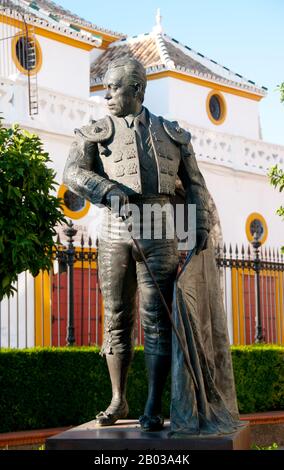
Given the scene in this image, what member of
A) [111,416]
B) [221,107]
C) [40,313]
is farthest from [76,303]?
[111,416]

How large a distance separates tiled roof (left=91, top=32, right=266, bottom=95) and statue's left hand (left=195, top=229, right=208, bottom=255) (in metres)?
18.0

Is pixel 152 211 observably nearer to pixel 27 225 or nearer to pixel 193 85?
pixel 27 225

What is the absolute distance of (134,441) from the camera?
5.77 m

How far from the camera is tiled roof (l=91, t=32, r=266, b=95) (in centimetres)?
2442

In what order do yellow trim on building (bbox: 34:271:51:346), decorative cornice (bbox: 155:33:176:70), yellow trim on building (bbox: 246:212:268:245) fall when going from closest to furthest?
1. yellow trim on building (bbox: 34:271:51:346)
2. yellow trim on building (bbox: 246:212:268:245)
3. decorative cornice (bbox: 155:33:176:70)

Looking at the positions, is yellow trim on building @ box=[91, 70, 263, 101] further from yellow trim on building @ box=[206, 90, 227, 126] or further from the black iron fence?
the black iron fence

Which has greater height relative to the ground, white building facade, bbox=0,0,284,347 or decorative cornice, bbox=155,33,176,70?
decorative cornice, bbox=155,33,176,70

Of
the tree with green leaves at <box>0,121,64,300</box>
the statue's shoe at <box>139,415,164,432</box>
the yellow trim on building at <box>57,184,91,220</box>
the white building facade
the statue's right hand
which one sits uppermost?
the white building facade

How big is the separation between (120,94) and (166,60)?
18189 mm

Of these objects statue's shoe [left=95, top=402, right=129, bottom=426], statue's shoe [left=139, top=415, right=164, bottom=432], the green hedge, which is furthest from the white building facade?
statue's shoe [left=139, top=415, right=164, bottom=432]

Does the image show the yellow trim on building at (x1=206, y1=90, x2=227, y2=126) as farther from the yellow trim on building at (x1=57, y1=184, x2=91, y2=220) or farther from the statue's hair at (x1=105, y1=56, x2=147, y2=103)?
the statue's hair at (x1=105, y1=56, x2=147, y2=103)

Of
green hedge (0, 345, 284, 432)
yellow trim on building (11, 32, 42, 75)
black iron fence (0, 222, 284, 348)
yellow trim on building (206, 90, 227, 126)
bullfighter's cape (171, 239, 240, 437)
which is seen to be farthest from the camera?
yellow trim on building (206, 90, 227, 126)

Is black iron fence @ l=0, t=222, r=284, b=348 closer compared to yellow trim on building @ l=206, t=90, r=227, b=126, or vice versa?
black iron fence @ l=0, t=222, r=284, b=348

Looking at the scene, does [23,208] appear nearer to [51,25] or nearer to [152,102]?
[51,25]
